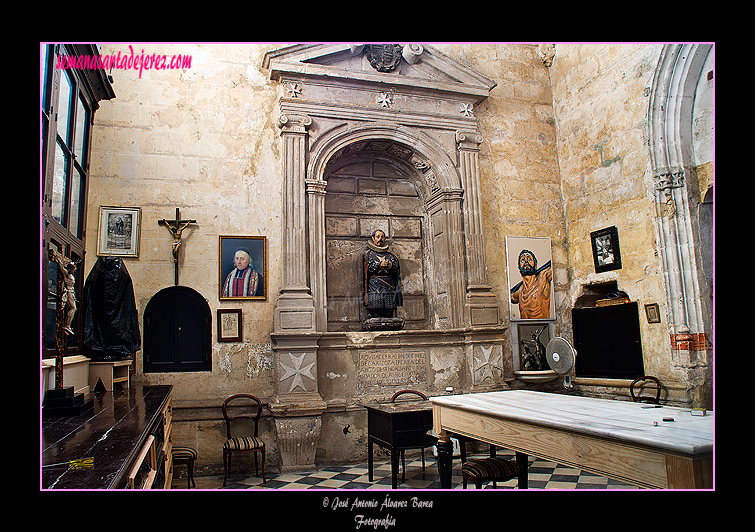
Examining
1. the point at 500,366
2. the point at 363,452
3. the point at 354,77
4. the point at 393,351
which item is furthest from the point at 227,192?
the point at 500,366

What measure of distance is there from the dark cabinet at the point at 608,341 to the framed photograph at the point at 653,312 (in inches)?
7.2

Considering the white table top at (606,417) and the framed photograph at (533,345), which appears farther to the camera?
the framed photograph at (533,345)

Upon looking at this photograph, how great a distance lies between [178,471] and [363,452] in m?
2.09

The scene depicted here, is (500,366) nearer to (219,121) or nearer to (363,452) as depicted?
(363,452)

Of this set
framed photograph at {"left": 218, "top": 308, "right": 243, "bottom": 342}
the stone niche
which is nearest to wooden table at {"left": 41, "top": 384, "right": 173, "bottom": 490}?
framed photograph at {"left": 218, "top": 308, "right": 243, "bottom": 342}

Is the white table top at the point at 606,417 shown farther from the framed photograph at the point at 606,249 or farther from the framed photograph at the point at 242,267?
the framed photograph at the point at 606,249

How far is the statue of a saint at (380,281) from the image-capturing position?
695cm

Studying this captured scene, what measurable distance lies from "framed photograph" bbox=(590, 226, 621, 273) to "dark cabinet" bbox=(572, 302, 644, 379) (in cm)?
55

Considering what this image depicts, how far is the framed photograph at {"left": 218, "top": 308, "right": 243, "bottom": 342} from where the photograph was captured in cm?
626

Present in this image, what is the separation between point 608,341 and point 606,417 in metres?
4.68

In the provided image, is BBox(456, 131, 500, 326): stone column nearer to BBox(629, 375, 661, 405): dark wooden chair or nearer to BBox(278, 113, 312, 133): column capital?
BBox(629, 375, 661, 405): dark wooden chair

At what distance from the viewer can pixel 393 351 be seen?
22.1 feet

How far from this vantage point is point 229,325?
630 centimetres

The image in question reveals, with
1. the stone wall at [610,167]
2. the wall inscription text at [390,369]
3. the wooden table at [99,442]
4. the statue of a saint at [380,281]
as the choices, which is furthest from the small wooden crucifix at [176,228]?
the stone wall at [610,167]
